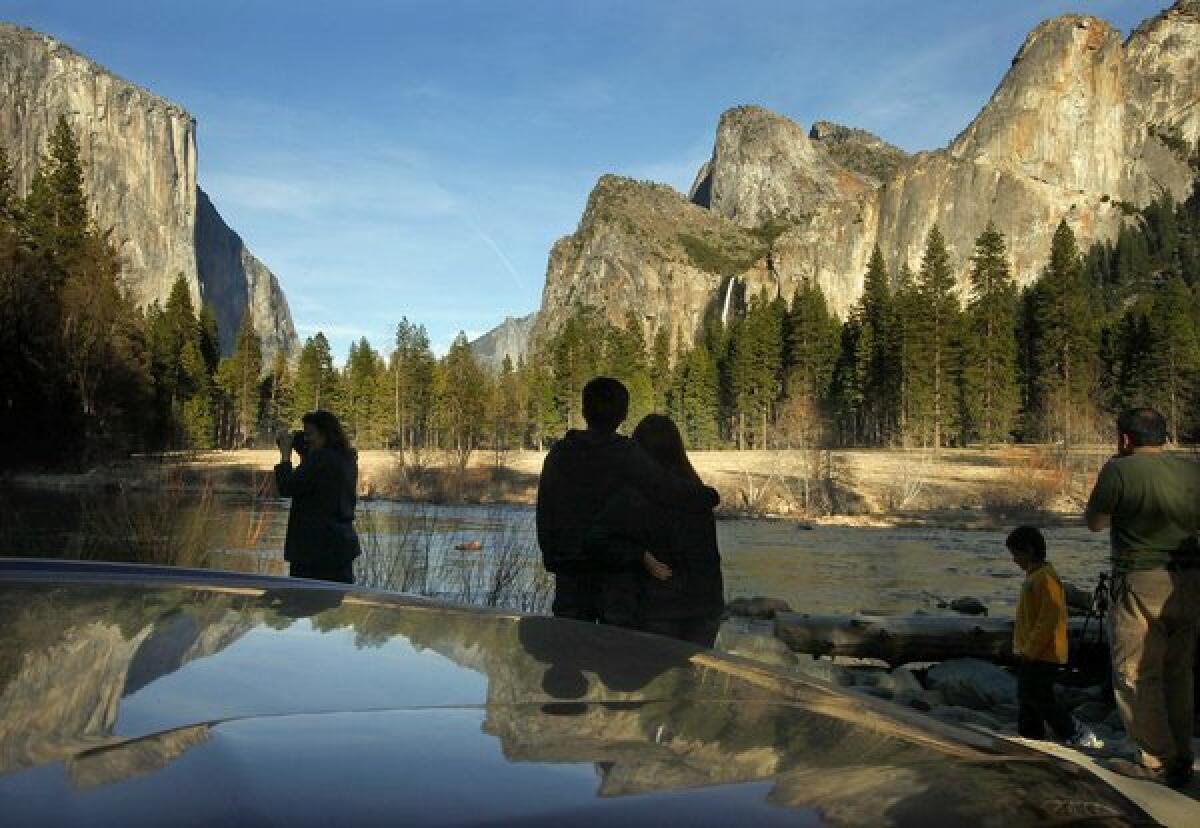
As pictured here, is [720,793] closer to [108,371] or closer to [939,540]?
[939,540]

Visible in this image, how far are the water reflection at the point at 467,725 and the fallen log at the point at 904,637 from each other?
31.8ft

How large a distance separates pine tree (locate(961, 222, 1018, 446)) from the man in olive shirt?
62.5 meters

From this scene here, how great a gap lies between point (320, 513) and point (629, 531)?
2.69 metres

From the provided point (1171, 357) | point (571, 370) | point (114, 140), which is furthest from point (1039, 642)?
point (114, 140)

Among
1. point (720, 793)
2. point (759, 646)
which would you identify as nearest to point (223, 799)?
point (720, 793)

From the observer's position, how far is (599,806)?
0.89 metres

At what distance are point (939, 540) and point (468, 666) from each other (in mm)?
28595

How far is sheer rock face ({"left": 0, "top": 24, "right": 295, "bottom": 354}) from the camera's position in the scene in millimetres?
145500

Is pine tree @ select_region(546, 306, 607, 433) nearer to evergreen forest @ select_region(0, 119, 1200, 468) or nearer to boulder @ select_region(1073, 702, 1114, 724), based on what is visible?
evergreen forest @ select_region(0, 119, 1200, 468)

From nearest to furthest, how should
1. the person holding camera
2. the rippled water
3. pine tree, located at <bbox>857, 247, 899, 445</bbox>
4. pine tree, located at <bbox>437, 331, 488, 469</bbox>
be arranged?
the person holding camera
the rippled water
pine tree, located at <bbox>857, 247, 899, 445</bbox>
pine tree, located at <bbox>437, 331, 488, 469</bbox>

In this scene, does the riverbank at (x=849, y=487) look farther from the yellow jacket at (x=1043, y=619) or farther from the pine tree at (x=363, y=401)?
the pine tree at (x=363, y=401)

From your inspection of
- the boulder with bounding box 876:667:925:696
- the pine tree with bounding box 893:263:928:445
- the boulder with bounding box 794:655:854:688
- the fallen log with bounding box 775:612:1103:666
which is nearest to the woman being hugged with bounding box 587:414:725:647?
the boulder with bounding box 794:655:854:688

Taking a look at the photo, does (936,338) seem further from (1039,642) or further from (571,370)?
(1039,642)

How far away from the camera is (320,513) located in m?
6.40
